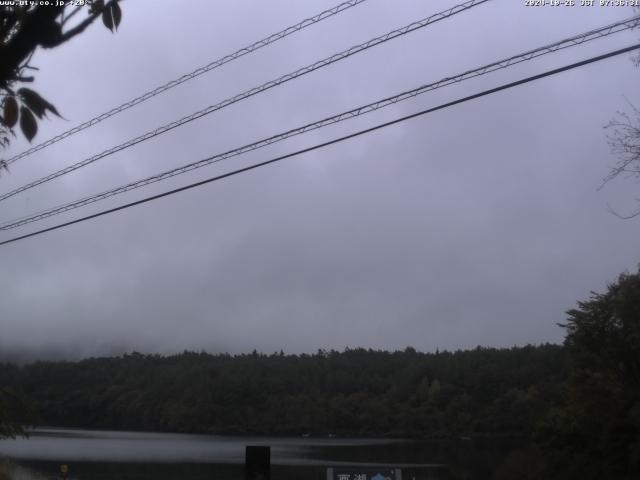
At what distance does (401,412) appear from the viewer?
96.6 meters

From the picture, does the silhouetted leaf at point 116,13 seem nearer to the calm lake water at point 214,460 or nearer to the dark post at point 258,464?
the dark post at point 258,464

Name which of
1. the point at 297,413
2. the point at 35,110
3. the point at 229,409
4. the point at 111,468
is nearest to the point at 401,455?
the point at 111,468

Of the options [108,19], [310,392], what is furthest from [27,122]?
[310,392]

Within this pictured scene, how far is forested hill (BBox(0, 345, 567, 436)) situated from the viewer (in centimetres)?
8256

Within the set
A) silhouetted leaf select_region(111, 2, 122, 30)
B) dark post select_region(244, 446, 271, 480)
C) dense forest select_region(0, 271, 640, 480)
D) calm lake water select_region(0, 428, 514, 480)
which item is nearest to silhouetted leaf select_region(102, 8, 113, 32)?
silhouetted leaf select_region(111, 2, 122, 30)

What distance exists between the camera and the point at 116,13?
11.3 feet

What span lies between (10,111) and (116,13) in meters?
0.64

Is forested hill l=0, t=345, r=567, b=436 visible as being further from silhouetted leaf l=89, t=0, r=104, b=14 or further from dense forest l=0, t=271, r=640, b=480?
silhouetted leaf l=89, t=0, r=104, b=14

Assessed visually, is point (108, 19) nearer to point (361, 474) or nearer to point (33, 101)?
point (33, 101)

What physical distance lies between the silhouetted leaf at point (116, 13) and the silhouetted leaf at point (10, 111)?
59 cm

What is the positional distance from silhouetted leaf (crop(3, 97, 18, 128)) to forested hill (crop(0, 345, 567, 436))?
73.5m

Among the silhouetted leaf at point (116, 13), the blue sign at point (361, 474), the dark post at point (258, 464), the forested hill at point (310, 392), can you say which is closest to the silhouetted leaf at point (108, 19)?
the silhouetted leaf at point (116, 13)

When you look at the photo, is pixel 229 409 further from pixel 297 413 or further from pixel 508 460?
pixel 508 460

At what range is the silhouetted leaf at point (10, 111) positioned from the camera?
319 cm
